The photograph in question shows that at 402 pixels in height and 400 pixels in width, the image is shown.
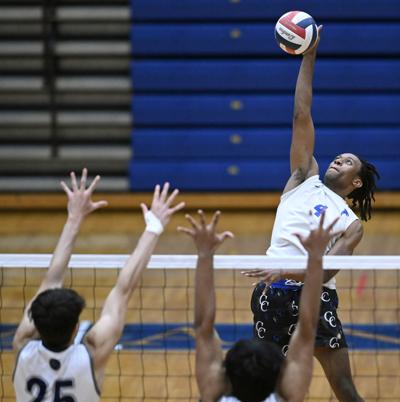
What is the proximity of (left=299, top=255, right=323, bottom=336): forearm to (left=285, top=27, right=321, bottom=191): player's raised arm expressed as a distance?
7.65ft

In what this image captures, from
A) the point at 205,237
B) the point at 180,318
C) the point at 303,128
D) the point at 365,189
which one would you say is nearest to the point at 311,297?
the point at 205,237

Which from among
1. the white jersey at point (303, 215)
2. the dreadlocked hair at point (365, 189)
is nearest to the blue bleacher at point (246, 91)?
the dreadlocked hair at point (365, 189)

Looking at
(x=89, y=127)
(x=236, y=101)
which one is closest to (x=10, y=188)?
(x=89, y=127)

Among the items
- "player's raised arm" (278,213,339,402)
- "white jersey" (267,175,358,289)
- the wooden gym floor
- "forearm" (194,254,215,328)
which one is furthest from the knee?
"forearm" (194,254,215,328)

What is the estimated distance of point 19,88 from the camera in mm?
16312

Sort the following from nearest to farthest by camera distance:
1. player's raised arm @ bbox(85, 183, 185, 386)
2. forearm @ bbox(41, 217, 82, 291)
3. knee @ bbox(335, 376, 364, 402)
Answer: player's raised arm @ bbox(85, 183, 185, 386), forearm @ bbox(41, 217, 82, 291), knee @ bbox(335, 376, 364, 402)

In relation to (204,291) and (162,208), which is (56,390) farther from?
(162,208)

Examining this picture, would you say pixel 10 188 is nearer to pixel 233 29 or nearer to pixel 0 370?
pixel 233 29

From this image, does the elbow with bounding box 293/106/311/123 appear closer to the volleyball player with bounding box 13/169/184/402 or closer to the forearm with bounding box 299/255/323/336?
the forearm with bounding box 299/255/323/336

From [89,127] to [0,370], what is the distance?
8.48 m

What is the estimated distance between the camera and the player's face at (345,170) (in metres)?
6.60

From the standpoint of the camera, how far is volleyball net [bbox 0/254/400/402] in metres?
6.14

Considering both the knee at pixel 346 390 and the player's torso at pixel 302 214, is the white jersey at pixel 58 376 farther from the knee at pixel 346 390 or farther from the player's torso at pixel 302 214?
the knee at pixel 346 390

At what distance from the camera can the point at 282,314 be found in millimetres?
6289
